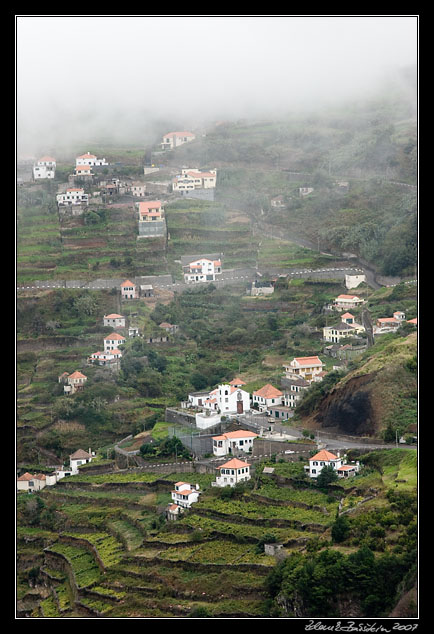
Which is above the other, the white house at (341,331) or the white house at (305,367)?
the white house at (341,331)

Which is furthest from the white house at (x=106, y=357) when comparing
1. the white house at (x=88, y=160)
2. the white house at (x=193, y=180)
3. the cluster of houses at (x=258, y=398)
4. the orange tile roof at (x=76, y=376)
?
the white house at (x=88, y=160)

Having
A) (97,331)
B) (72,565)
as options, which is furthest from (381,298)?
(72,565)

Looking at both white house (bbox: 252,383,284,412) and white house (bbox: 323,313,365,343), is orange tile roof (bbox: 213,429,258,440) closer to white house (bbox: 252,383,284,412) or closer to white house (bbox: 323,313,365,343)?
white house (bbox: 252,383,284,412)

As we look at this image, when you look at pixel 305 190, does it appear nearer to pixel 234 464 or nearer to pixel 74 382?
pixel 74 382

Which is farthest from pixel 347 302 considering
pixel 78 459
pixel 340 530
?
pixel 340 530

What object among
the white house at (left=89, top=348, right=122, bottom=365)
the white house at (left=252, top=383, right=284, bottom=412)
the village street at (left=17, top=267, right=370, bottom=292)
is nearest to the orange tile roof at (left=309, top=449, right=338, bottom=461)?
the white house at (left=252, top=383, right=284, bottom=412)

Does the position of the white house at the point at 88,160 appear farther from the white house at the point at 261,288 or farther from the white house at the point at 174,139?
the white house at the point at 261,288
